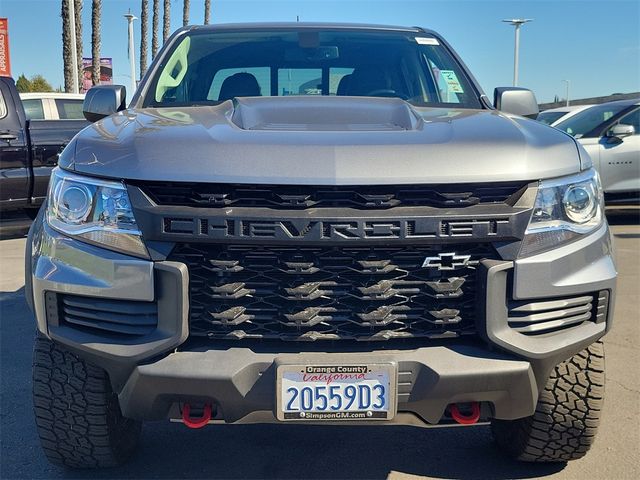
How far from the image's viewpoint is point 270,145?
208cm

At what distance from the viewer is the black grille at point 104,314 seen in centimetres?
208

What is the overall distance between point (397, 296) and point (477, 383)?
0.37 m

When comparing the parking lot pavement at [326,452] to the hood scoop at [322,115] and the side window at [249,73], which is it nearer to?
the hood scoop at [322,115]

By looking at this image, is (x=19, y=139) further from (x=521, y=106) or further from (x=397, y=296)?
(x=397, y=296)

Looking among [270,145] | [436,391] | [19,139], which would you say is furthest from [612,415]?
[19,139]

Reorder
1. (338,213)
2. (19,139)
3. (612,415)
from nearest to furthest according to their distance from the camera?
1. (338,213)
2. (612,415)
3. (19,139)

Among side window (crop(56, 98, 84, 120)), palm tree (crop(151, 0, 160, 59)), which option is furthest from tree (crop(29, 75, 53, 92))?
side window (crop(56, 98, 84, 120))

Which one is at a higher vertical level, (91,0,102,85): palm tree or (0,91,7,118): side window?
(91,0,102,85): palm tree

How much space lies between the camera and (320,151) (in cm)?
207

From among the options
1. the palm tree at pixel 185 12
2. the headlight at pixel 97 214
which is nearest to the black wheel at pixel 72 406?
the headlight at pixel 97 214

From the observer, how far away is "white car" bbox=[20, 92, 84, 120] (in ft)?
31.5

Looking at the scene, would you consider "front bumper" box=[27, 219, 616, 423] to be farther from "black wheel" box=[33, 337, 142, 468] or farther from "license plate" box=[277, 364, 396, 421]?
"black wheel" box=[33, 337, 142, 468]

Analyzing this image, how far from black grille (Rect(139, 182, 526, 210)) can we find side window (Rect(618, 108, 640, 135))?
7805 millimetres

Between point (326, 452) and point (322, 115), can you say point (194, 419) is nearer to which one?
point (326, 452)
